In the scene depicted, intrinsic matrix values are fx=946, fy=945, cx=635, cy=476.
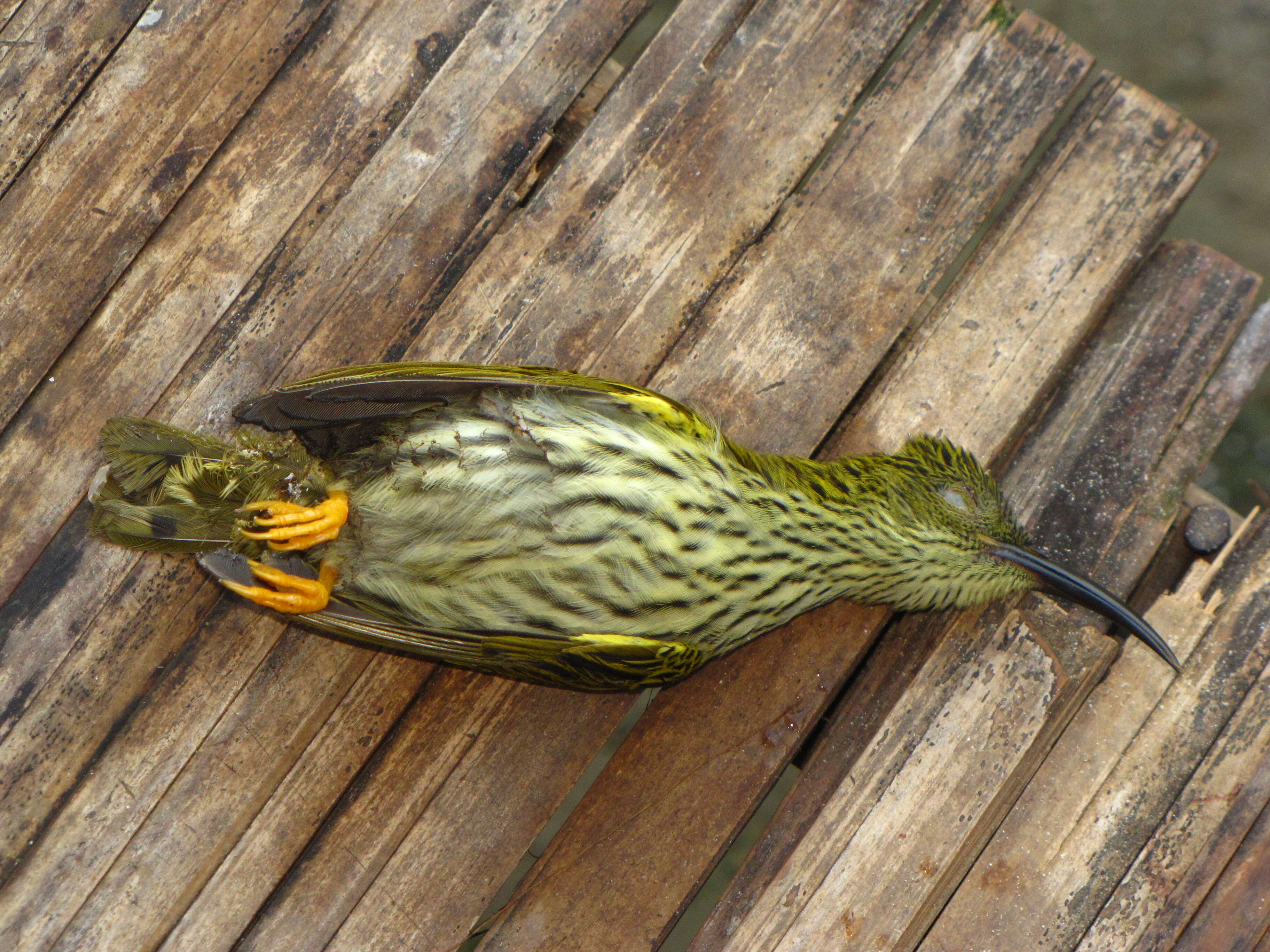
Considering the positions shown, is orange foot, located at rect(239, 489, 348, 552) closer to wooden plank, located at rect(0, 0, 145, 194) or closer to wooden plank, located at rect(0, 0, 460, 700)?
wooden plank, located at rect(0, 0, 460, 700)

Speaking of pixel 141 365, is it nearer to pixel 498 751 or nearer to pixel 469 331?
pixel 469 331

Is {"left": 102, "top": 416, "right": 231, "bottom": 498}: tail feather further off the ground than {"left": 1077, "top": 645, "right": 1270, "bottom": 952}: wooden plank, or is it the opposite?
{"left": 1077, "top": 645, "right": 1270, "bottom": 952}: wooden plank

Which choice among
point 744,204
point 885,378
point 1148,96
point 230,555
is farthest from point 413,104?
point 1148,96

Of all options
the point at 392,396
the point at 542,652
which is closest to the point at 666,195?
the point at 392,396

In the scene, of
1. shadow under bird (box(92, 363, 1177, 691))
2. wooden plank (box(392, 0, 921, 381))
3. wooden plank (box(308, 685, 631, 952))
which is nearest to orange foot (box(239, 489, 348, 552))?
shadow under bird (box(92, 363, 1177, 691))

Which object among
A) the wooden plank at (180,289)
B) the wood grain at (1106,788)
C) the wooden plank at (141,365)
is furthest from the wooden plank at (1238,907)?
the wooden plank at (180,289)

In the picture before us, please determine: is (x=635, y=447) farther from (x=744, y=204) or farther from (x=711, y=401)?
(x=744, y=204)

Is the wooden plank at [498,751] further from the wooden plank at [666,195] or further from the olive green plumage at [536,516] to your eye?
the wooden plank at [666,195]
